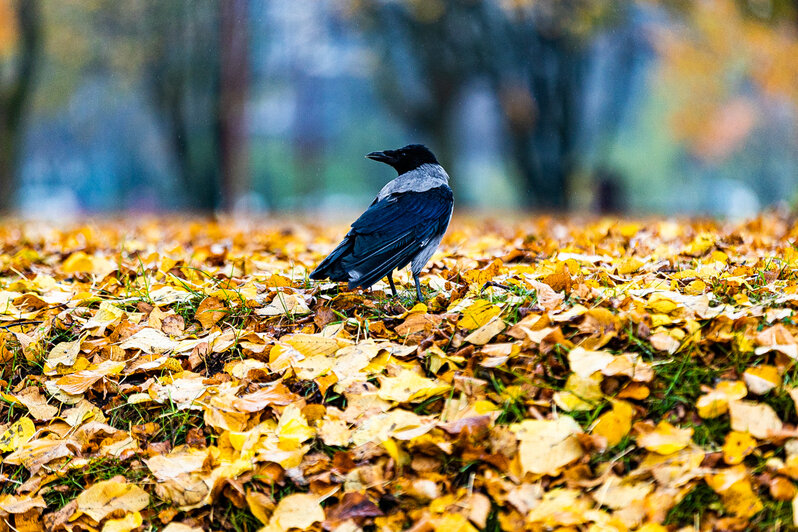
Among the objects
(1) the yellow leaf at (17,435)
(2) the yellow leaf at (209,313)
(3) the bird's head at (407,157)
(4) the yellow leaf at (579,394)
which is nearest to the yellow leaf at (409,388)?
(4) the yellow leaf at (579,394)

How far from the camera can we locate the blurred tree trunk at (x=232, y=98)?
13.7 metres

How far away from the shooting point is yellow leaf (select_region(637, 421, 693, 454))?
2.42 m

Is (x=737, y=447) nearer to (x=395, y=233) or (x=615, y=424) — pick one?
(x=615, y=424)

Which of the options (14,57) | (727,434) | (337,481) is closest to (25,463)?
(337,481)

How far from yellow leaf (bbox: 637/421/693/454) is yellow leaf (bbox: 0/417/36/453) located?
7.36 feet

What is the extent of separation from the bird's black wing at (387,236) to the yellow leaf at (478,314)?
0.45m

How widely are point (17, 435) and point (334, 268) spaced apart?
1395mm

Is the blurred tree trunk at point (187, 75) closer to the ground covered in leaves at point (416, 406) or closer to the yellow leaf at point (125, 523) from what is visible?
the ground covered in leaves at point (416, 406)

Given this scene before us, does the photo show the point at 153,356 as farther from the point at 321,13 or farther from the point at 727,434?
the point at 321,13

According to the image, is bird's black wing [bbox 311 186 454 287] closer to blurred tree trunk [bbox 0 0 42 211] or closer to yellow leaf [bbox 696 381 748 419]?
yellow leaf [bbox 696 381 748 419]

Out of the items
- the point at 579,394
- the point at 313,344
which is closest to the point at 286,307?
the point at 313,344

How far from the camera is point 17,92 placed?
15062mm

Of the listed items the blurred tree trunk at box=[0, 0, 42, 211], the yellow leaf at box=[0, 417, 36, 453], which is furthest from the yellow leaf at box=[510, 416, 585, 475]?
the blurred tree trunk at box=[0, 0, 42, 211]

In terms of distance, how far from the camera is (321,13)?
1898 cm
